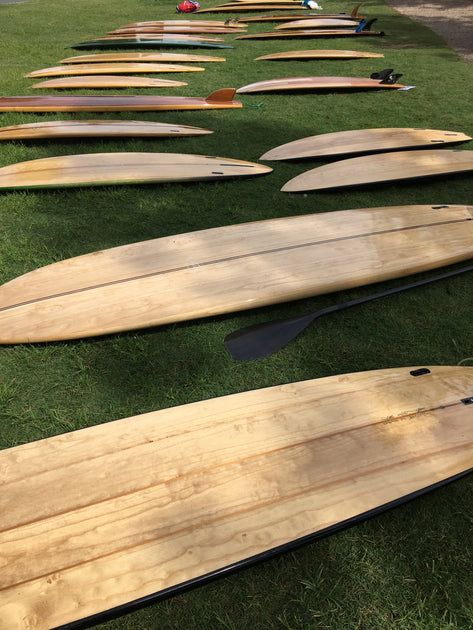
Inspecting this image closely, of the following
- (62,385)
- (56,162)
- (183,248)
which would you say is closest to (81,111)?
(56,162)

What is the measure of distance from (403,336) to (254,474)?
3.76 feet

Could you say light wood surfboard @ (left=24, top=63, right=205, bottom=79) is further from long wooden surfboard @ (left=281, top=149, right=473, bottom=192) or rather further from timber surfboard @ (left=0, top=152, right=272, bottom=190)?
long wooden surfboard @ (left=281, top=149, right=473, bottom=192)

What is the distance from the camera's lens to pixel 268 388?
5.90 feet

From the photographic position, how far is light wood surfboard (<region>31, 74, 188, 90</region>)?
17.0 feet

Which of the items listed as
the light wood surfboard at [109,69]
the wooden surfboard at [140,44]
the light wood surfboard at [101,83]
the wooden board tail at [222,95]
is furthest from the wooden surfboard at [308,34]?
the wooden board tail at [222,95]

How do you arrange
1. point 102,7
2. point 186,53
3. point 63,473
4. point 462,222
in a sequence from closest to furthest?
point 63,473 → point 462,222 → point 186,53 → point 102,7

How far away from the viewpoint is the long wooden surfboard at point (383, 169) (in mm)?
3314

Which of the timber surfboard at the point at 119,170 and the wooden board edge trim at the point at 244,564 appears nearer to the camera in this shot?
the wooden board edge trim at the point at 244,564

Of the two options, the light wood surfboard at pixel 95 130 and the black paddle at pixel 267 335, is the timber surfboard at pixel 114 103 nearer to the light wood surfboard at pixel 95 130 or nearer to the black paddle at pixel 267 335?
the light wood surfboard at pixel 95 130

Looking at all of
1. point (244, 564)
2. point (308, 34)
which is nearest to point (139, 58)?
point (308, 34)

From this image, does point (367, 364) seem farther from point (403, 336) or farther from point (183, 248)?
point (183, 248)

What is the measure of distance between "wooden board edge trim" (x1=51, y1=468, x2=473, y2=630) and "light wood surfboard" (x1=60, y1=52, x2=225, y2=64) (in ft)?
21.7

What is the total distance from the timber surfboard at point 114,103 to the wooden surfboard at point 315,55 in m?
2.58

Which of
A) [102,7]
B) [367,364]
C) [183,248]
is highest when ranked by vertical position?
[102,7]
